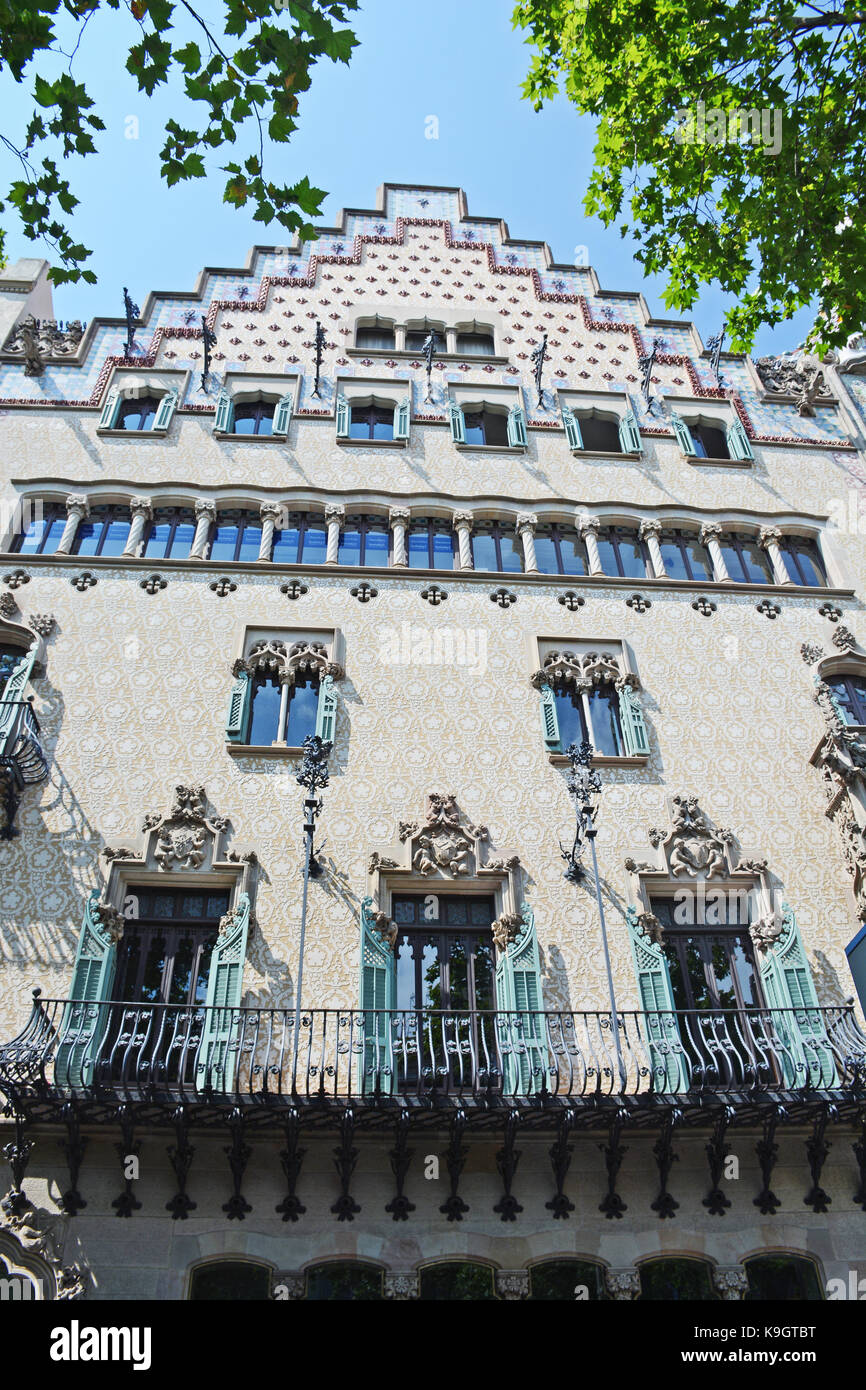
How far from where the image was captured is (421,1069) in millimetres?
10617

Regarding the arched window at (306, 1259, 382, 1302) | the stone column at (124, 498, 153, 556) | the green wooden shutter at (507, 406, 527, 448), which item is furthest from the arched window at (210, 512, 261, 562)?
the arched window at (306, 1259, 382, 1302)

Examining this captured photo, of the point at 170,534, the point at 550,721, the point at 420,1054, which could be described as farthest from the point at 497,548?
the point at 420,1054

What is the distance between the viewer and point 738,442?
1914 centimetres

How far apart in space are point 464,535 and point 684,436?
4849 mm

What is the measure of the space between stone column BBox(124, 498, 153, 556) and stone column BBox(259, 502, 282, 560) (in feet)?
5.75

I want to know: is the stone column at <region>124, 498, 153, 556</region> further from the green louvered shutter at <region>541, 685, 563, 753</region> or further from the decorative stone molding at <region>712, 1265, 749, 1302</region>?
the decorative stone molding at <region>712, 1265, 749, 1302</region>

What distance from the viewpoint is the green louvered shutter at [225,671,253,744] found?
555 inches

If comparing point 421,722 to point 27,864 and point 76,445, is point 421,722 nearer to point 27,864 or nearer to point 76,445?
point 27,864

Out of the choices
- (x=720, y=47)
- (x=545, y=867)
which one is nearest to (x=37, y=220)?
(x=720, y=47)

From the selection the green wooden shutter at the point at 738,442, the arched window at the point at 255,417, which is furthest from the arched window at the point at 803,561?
the arched window at the point at 255,417

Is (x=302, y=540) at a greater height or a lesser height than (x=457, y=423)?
lesser

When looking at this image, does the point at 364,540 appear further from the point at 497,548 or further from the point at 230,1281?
the point at 230,1281

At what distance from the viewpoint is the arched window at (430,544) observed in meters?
16.9

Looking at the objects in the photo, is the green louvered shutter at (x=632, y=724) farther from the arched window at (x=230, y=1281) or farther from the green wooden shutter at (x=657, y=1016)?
the arched window at (x=230, y=1281)
